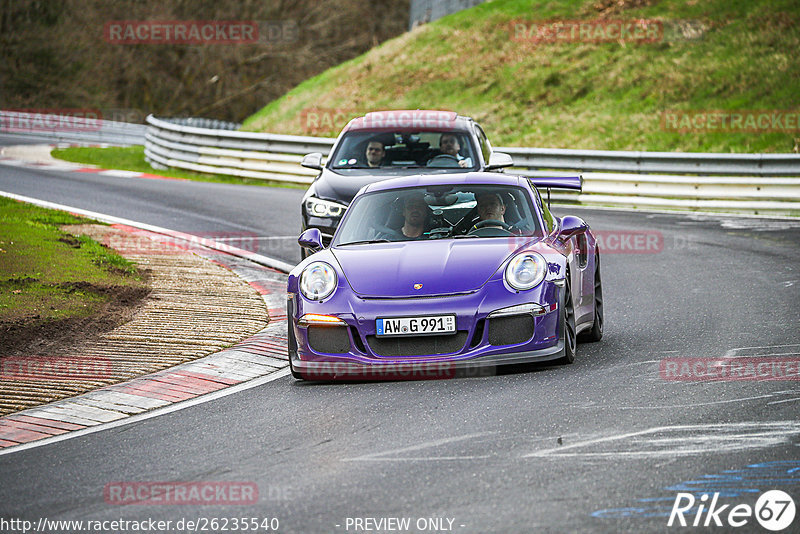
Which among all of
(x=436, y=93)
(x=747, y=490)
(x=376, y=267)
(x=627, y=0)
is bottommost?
(x=747, y=490)

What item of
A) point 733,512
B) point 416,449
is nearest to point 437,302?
point 416,449

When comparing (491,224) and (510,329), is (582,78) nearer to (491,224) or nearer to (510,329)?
(491,224)

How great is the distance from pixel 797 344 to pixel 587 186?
1342cm

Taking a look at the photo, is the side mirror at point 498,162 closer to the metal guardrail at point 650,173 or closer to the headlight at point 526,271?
the headlight at point 526,271

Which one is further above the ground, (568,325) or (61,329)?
(568,325)

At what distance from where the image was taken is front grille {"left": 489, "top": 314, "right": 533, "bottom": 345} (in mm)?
7488

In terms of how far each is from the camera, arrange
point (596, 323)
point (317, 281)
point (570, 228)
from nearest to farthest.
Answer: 1. point (317, 281)
2. point (570, 228)
3. point (596, 323)

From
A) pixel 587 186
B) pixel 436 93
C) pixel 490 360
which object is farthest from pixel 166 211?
pixel 436 93

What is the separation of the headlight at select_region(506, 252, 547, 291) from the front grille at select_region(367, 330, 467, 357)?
52cm

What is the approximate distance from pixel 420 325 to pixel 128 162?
75.4ft

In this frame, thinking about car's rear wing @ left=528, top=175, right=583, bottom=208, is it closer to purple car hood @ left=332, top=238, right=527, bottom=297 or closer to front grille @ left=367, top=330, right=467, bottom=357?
purple car hood @ left=332, top=238, right=527, bottom=297

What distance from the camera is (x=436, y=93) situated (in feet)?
113

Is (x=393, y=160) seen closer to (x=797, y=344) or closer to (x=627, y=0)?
(x=797, y=344)

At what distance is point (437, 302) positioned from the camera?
7.50 metres
